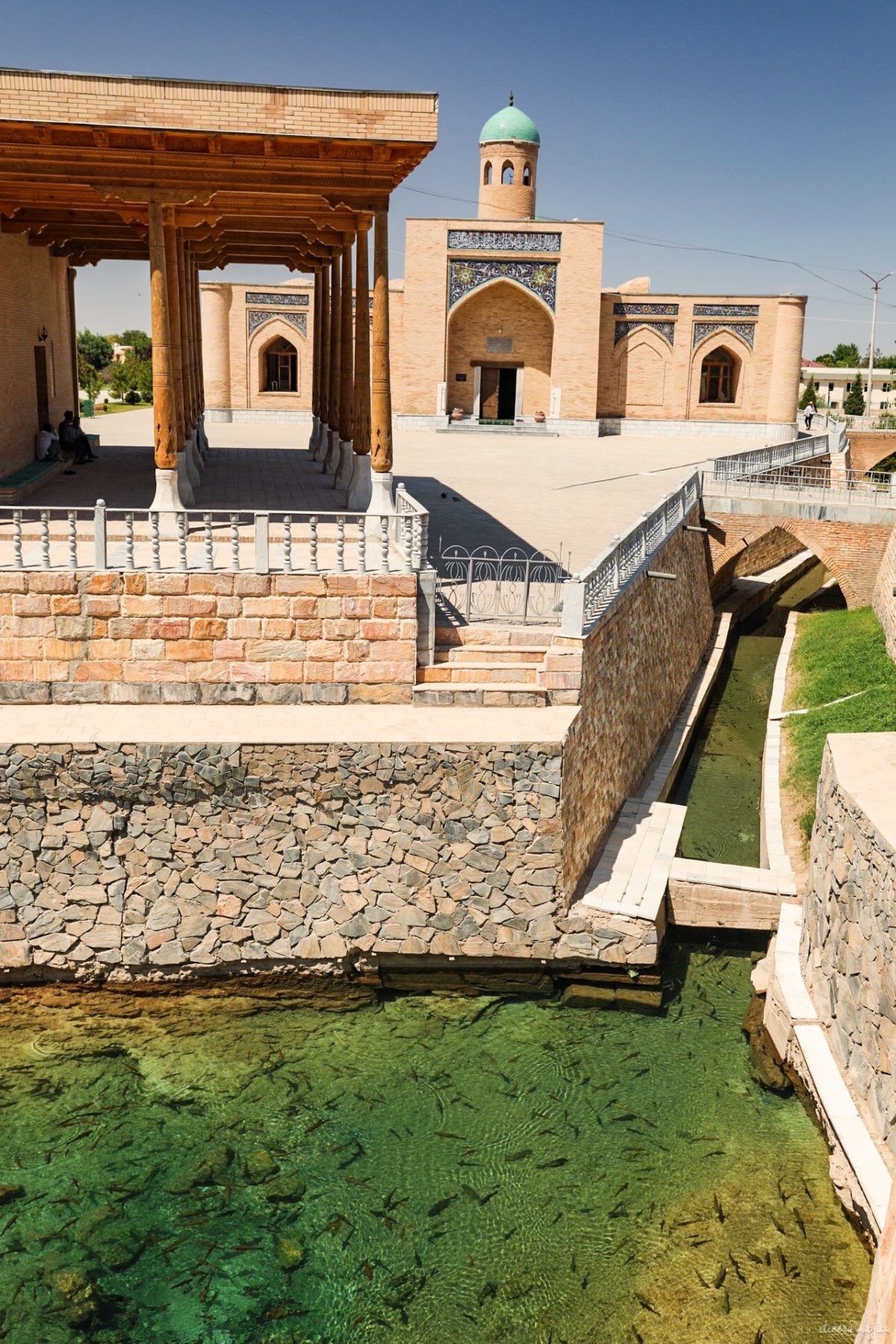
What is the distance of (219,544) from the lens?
33.2ft

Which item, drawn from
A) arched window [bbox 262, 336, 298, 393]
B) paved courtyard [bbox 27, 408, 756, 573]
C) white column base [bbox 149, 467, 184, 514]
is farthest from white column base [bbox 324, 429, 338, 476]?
arched window [bbox 262, 336, 298, 393]

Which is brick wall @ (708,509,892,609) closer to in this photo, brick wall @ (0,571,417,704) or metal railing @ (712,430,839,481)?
metal railing @ (712,430,839,481)

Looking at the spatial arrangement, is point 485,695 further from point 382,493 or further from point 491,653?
point 382,493

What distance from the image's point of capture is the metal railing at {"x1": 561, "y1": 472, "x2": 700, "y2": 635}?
8969 millimetres

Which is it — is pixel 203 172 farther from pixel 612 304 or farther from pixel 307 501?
pixel 612 304

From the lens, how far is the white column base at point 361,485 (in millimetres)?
12297

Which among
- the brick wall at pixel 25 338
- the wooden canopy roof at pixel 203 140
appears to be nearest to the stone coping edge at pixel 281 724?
the wooden canopy roof at pixel 203 140

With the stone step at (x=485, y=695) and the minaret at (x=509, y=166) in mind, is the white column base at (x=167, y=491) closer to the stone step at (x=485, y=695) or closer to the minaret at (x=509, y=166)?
the stone step at (x=485, y=695)

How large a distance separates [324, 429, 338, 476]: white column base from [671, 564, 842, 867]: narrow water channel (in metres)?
6.06

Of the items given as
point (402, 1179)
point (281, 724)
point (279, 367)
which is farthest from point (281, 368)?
point (402, 1179)

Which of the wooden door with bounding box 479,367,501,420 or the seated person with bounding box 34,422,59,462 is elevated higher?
the wooden door with bounding box 479,367,501,420

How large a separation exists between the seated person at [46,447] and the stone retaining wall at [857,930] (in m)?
11.3

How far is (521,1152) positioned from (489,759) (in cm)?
270

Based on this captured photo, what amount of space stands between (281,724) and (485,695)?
1.63 m
